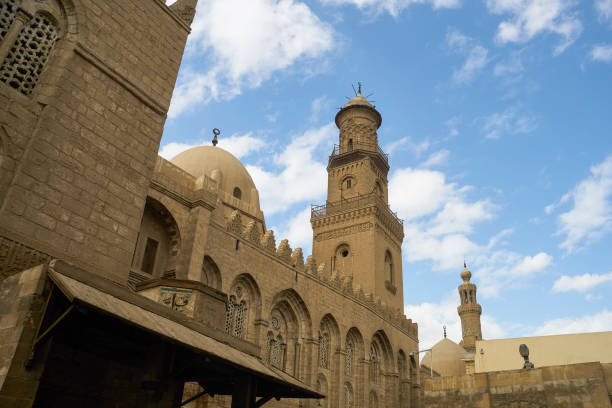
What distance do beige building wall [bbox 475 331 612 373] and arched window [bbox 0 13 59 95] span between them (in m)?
18.9

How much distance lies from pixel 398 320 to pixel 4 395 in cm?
2394

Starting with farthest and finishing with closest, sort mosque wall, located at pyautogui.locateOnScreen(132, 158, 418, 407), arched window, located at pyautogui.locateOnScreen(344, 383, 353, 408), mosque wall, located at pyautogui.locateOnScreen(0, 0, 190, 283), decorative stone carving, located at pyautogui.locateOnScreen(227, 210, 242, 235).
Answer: arched window, located at pyautogui.locateOnScreen(344, 383, 353, 408) < decorative stone carving, located at pyautogui.locateOnScreen(227, 210, 242, 235) < mosque wall, located at pyautogui.locateOnScreen(132, 158, 418, 407) < mosque wall, located at pyautogui.locateOnScreen(0, 0, 190, 283)

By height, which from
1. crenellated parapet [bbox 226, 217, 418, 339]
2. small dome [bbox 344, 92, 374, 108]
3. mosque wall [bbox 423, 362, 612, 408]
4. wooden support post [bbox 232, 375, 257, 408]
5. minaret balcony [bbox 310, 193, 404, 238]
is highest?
small dome [bbox 344, 92, 374, 108]

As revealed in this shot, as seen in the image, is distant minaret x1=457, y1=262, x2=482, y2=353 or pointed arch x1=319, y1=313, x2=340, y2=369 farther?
distant minaret x1=457, y1=262, x2=482, y2=353

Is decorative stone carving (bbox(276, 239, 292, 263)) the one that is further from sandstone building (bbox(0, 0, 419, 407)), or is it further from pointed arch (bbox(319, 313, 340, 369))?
sandstone building (bbox(0, 0, 419, 407))

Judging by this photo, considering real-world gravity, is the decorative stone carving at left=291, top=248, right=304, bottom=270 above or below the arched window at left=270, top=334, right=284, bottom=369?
above

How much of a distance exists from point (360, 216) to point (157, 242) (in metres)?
17.9

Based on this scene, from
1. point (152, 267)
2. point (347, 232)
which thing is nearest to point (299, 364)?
point (152, 267)

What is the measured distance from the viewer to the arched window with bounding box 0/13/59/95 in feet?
23.4

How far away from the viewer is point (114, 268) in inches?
294

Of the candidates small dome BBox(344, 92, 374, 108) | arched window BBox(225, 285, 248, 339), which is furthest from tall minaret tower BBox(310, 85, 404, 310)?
arched window BBox(225, 285, 248, 339)

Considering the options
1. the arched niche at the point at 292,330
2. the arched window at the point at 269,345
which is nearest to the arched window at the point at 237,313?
the arched niche at the point at 292,330

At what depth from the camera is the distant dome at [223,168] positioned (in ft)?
76.2

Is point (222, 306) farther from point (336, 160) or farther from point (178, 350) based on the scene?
point (336, 160)
